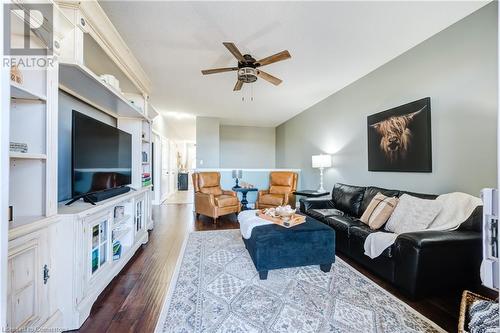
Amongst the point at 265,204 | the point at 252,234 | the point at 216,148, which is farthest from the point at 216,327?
the point at 216,148

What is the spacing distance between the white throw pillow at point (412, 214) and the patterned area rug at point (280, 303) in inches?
25.2

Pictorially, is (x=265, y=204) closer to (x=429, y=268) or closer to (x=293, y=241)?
(x=293, y=241)

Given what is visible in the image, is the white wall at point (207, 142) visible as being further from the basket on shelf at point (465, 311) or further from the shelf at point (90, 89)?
the basket on shelf at point (465, 311)

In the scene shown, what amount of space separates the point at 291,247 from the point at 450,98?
7.44ft

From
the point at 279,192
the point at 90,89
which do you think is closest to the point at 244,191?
the point at 279,192

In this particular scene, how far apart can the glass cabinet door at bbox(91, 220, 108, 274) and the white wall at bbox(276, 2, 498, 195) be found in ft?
11.2

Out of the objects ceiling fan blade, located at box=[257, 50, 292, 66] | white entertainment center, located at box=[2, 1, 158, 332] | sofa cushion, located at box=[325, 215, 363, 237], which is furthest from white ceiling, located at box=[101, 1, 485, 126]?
sofa cushion, located at box=[325, 215, 363, 237]

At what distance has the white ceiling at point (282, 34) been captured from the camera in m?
1.96

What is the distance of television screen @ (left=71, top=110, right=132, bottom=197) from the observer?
1.75m

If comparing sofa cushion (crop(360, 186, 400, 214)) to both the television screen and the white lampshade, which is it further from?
the television screen

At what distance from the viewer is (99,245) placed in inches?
71.7

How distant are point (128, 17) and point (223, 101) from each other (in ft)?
8.81

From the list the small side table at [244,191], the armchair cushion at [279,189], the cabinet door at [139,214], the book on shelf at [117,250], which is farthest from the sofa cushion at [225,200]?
the book on shelf at [117,250]

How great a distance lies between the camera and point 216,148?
612 centimetres
